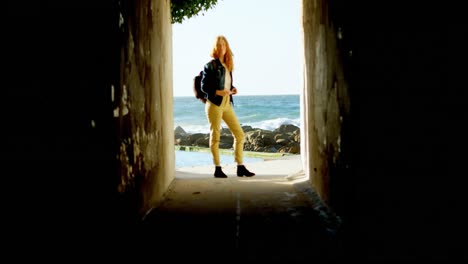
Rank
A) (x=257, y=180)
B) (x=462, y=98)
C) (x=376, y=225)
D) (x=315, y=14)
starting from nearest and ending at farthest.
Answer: (x=462, y=98)
(x=376, y=225)
(x=315, y=14)
(x=257, y=180)

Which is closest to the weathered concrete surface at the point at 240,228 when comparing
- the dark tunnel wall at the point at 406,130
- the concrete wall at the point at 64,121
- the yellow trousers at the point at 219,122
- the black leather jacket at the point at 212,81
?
the dark tunnel wall at the point at 406,130

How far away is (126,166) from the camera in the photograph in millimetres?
3070

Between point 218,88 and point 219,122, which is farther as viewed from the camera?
point 219,122

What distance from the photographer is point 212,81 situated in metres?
5.99

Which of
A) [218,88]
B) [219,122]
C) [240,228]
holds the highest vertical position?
[218,88]

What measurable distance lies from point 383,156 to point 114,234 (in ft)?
5.40

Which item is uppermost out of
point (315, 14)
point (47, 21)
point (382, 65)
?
point (315, 14)

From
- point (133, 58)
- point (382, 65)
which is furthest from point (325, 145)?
point (133, 58)

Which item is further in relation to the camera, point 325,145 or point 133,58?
point 325,145

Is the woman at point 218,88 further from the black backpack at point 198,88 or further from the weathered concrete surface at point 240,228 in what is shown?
the weathered concrete surface at point 240,228

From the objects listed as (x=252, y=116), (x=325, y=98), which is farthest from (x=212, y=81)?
(x=252, y=116)

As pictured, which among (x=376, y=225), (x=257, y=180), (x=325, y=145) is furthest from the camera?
(x=257, y=180)

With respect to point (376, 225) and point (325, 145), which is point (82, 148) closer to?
point (376, 225)

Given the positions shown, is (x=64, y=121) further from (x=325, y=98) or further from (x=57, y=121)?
(x=325, y=98)
